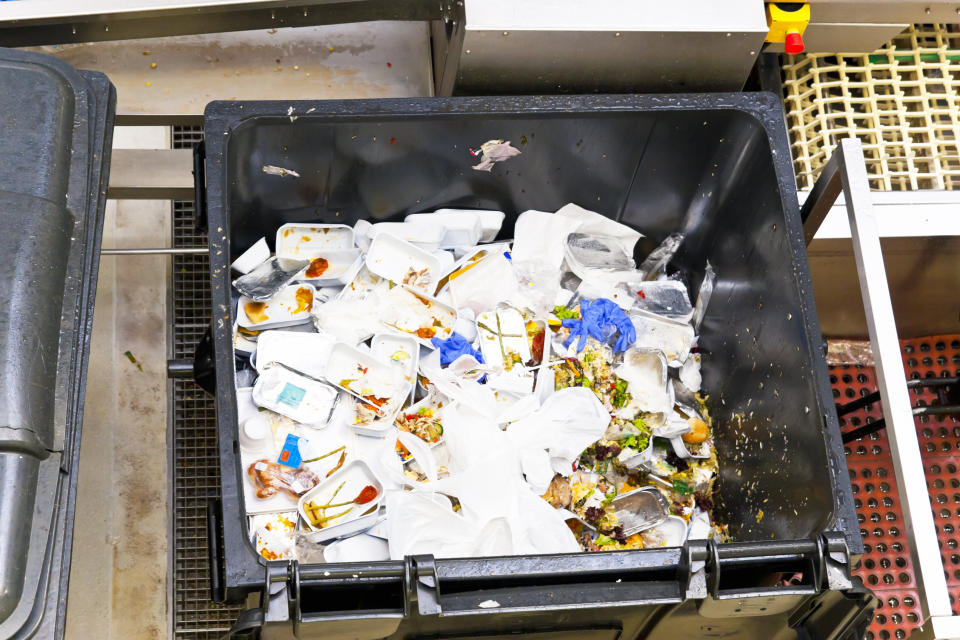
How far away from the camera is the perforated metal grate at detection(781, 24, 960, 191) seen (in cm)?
229

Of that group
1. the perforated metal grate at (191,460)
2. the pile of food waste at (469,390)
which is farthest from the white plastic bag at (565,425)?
the perforated metal grate at (191,460)

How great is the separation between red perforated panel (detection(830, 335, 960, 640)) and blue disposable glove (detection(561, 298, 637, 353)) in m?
0.78

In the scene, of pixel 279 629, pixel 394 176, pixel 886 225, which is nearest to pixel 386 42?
pixel 394 176

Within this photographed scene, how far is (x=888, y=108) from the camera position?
238 cm

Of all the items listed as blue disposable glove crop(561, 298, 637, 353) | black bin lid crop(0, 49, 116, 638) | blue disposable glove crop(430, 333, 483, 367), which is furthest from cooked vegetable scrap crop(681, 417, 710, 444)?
black bin lid crop(0, 49, 116, 638)

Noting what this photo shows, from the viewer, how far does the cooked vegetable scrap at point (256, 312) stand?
6.59ft

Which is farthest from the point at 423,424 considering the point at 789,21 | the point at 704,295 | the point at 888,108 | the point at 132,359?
the point at 888,108

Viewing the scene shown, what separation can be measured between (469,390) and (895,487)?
1278 millimetres

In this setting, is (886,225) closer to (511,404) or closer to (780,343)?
(780,343)

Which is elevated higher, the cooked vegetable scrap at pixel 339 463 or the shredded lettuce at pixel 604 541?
the cooked vegetable scrap at pixel 339 463

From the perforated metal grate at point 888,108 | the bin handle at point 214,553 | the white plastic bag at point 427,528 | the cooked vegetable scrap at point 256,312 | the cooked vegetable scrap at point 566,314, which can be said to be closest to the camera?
the bin handle at point 214,553

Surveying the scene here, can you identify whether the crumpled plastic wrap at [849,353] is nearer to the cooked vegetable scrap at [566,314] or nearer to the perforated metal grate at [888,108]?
the perforated metal grate at [888,108]

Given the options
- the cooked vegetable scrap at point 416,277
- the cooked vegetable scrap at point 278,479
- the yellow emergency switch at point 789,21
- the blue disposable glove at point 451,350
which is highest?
the yellow emergency switch at point 789,21

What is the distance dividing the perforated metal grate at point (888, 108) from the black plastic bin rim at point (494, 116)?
414mm
